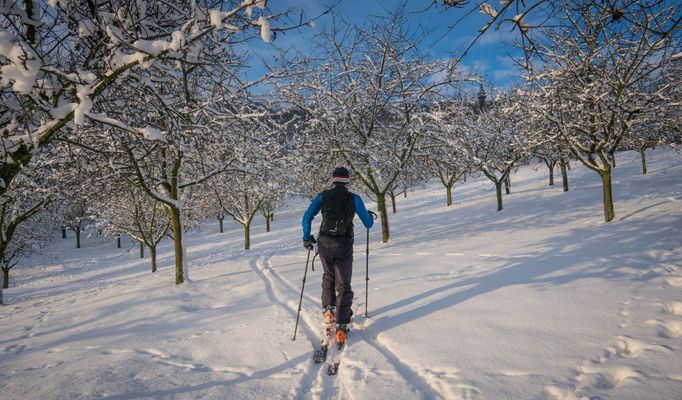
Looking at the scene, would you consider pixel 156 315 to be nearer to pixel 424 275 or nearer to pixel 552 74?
pixel 424 275

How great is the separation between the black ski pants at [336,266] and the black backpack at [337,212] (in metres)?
0.11

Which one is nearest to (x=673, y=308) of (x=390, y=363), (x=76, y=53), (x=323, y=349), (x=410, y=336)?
(x=410, y=336)

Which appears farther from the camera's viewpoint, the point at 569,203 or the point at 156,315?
the point at 569,203

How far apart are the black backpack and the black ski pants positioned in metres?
0.11

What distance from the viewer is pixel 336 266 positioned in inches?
153

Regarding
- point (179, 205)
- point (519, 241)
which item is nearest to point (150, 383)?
point (179, 205)

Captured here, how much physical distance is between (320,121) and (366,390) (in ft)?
28.3

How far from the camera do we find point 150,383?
9.06 ft

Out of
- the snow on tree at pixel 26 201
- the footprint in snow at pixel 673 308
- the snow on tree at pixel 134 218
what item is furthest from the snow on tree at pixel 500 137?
the snow on tree at pixel 134 218

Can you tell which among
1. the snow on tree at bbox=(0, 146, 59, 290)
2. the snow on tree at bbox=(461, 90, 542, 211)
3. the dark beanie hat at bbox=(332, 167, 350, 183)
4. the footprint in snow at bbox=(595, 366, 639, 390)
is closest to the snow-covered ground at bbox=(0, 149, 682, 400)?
the footprint in snow at bbox=(595, 366, 639, 390)

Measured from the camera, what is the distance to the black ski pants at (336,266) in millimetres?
3795

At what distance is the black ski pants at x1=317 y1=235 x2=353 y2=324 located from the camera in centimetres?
379

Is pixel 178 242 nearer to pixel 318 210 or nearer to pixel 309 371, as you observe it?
pixel 318 210

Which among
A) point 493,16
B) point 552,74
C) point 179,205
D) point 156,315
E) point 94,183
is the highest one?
point 552,74
